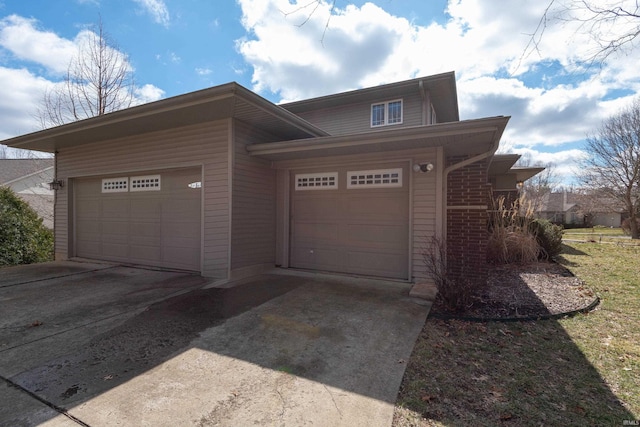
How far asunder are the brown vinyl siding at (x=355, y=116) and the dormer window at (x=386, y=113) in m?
0.13

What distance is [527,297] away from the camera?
4953 mm

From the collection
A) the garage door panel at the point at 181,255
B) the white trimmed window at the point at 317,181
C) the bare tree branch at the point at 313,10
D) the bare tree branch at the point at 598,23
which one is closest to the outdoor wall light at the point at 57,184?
the garage door panel at the point at 181,255

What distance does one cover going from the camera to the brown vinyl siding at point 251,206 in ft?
18.7

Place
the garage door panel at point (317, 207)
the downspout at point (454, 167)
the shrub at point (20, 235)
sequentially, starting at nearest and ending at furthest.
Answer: the downspout at point (454, 167) < the garage door panel at point (317, 207) < the shrub at point (20, 235)

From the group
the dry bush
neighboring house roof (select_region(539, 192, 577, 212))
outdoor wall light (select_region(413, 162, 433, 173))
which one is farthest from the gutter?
neighboring house roof (select_region(539, 192, 577, 212))

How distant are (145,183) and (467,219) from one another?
704cm

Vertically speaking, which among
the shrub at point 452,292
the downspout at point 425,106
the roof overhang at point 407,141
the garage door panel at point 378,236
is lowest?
the shrub at point 452,292

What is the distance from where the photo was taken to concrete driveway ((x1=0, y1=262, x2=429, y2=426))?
210 centimetres

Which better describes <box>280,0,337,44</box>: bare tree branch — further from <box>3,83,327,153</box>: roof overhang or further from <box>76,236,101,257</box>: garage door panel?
<box>76,236,101,257</box>: garage door panel

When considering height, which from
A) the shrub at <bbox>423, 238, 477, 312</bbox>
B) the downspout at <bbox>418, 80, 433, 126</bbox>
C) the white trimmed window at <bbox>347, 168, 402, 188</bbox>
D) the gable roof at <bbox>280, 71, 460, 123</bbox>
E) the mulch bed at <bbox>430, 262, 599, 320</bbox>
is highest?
the gable roof at <bbox>280, 71, 460, 123</bbox>

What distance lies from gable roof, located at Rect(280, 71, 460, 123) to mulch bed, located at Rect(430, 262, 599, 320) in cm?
607

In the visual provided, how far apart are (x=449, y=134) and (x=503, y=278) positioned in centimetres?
356

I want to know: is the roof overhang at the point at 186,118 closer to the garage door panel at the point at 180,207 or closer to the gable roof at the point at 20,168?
the garage door panel at the point at 180,207

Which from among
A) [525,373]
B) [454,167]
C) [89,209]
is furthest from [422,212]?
[89,209]
